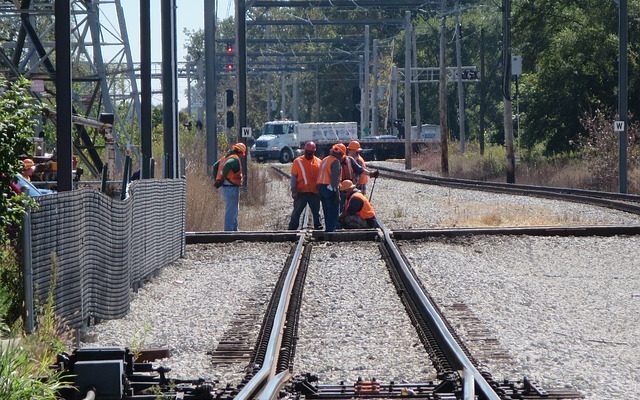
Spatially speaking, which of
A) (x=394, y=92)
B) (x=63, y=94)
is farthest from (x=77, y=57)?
(x=394, y=92)

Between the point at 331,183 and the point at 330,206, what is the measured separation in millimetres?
546

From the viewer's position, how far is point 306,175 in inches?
953

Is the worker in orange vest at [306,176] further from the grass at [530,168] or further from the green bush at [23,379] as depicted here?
the grass at [530,168]

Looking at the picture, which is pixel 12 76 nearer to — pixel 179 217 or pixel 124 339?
pixel 179 217

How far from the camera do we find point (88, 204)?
12.7 metres

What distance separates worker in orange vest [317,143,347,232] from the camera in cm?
2361

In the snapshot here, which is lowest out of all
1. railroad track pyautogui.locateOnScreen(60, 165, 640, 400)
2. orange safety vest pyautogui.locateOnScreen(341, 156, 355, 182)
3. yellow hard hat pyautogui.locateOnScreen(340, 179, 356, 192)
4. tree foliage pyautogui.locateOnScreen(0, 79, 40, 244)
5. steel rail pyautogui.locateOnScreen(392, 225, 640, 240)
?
steel rail pyautogui.locateOnScreen(392, 225, 640, 240)

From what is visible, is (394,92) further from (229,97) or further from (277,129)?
(229,97)

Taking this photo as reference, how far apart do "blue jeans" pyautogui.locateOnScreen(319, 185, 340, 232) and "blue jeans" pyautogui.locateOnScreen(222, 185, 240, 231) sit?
1715 mm

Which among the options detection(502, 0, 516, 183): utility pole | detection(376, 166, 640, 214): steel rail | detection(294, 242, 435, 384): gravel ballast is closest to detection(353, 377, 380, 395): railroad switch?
detection(294, 242, 435, 384): gravel ballast

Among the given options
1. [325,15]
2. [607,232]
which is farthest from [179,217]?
[325,15]

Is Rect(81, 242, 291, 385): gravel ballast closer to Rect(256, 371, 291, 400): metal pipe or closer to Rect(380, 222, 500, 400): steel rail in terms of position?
Rect(256, 371, 291, 400): metal pipe

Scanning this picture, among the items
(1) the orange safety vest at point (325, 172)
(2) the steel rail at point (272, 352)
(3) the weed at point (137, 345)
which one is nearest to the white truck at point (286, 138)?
(1) the orange safety vest at point (325, 172)

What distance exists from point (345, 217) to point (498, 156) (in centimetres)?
4140
